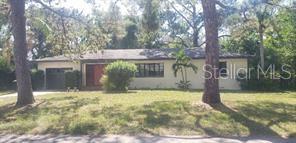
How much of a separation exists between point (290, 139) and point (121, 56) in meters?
22.6

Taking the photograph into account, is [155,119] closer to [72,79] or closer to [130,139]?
[130,139]

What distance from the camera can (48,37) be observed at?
22.7 metres

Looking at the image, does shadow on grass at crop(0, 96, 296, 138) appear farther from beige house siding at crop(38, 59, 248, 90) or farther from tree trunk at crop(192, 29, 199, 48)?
tree trunk at crop(192, 29, 199, 48)

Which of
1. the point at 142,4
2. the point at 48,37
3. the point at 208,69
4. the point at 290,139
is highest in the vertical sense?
the point at 142,4

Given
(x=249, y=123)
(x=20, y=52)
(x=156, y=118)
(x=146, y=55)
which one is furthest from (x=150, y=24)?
(x=249, y=123)

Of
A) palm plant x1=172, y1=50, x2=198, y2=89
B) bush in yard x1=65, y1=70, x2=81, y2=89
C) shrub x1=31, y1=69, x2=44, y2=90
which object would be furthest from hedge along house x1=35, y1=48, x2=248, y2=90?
bush in yard x1=65, y1=70, x2=81, y2=89

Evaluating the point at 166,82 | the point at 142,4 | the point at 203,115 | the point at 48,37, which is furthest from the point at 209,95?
the point at 166,82

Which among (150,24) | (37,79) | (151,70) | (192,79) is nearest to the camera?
(192,79)

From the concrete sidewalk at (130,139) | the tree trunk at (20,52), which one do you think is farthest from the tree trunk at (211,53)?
the tree trunk at (20,52)

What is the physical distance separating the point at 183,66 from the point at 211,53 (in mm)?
14426

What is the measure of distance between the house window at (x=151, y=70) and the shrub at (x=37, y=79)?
7807 mm

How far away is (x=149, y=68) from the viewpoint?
1268 inches

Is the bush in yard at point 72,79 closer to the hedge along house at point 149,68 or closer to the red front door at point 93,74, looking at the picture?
the hedge along house at point 149,68

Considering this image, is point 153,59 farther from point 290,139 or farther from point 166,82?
point 290,139
